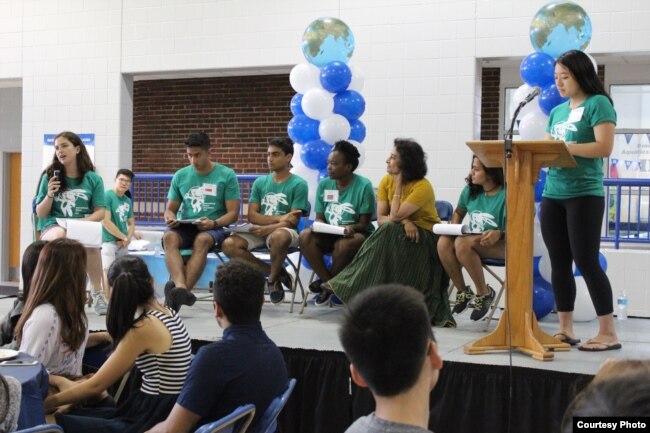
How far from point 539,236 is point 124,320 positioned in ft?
9.62

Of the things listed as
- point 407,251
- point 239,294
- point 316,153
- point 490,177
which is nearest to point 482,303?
point 407,251

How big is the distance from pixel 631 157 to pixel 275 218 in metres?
Answer: 6.60

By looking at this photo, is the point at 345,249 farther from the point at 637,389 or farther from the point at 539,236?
the point at 637,389

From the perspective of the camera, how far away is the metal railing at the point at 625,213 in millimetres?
7098

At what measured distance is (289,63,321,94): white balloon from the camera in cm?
575

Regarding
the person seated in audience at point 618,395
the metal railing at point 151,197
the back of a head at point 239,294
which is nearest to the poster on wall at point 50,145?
the metal railing at point 151,197

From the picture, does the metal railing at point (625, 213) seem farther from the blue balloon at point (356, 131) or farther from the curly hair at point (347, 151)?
the curly hair at point (347, 151)

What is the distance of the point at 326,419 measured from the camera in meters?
3.62

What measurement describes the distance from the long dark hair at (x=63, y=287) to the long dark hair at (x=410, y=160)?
88.7 inches

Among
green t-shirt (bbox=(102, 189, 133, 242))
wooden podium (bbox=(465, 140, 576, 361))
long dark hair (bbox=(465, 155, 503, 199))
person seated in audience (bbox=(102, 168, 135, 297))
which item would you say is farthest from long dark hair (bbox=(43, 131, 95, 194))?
wooden podium (bbox=(465, 140, 576, 361))

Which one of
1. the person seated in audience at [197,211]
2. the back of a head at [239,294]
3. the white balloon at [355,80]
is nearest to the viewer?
the back of a head at [239,294]

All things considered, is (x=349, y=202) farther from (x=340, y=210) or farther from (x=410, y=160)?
(x=410, y=160)

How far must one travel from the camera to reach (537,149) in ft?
10.9

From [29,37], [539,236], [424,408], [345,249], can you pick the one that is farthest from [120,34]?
[424,408]
